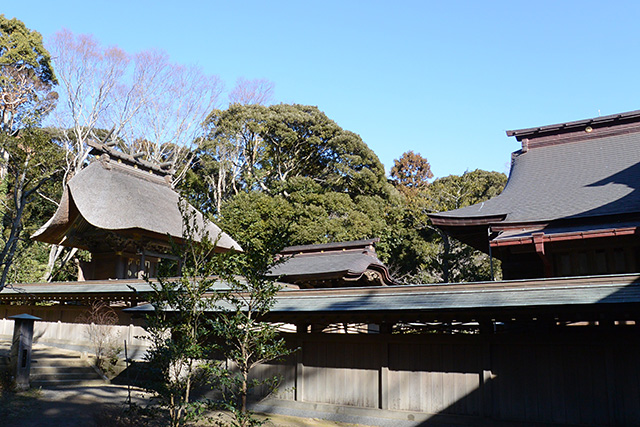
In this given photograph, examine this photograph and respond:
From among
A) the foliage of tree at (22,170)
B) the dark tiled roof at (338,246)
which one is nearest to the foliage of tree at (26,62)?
the foliage of tree at (22,170)

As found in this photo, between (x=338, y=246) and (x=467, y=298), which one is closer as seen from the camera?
(x=467, y=298)

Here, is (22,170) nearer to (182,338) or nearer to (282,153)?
(182,338)

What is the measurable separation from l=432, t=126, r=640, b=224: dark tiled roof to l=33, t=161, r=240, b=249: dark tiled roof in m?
10.3

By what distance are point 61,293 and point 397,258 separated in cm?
1880

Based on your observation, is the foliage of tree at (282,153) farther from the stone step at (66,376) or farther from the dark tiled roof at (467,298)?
the dark tiled roof at (467,298)

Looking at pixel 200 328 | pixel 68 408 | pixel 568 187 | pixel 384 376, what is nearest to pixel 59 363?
pixel 68 408

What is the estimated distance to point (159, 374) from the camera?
7.69 meters

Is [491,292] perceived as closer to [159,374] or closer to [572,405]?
[572,405]

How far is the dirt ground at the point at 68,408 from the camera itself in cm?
895

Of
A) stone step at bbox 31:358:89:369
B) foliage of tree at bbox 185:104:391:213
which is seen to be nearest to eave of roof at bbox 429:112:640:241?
stone step at bbox 31:358:89:369

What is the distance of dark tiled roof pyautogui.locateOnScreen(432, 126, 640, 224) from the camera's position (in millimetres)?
11977

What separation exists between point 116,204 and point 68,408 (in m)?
10.9

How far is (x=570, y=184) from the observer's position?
1405 cm

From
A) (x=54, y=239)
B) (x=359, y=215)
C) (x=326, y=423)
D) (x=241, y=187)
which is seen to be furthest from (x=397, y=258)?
(x=326, y=423)
